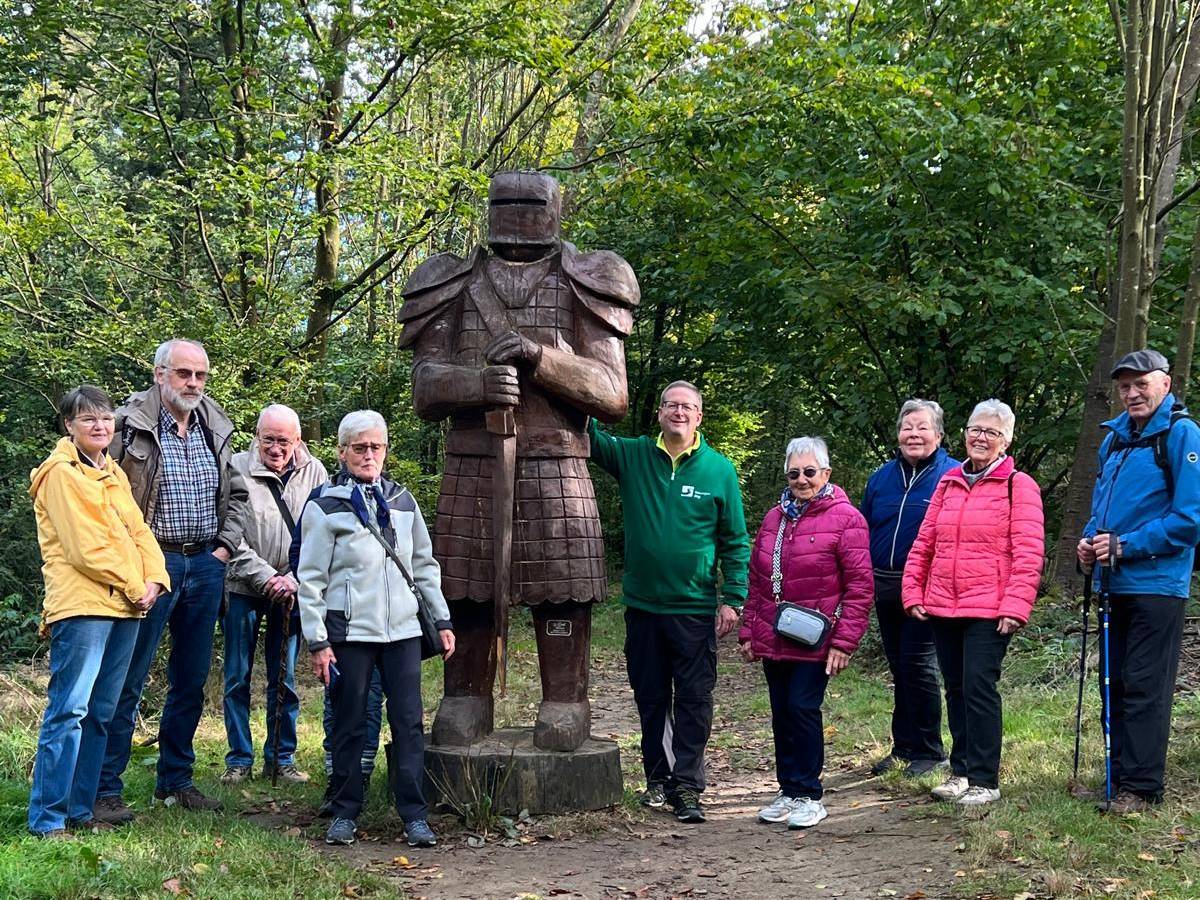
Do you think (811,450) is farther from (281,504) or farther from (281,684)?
(281,684)

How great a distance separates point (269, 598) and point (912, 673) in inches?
126

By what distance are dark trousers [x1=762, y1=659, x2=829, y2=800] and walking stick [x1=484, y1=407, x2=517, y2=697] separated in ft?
3.90

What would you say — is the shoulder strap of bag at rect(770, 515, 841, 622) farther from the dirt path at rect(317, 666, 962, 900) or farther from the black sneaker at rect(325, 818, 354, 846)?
the black sneaker at rect(325, 818, 354, 846)

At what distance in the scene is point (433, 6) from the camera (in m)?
8.69

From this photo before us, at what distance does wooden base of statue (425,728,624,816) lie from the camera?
16.5ft

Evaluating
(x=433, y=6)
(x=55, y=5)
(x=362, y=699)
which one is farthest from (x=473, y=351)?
(x=55, y=5)

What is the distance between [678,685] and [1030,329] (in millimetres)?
5484

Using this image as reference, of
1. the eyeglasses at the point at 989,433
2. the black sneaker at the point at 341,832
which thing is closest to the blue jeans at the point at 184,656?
the black sneaker at the point at 341,832

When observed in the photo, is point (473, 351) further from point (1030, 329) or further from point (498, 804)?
point (1030, 329)

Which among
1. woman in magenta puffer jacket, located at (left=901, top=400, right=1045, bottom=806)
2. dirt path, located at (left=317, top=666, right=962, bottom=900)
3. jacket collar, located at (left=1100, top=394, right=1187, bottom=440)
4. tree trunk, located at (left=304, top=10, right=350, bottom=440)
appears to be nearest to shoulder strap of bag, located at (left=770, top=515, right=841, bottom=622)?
woman in magenta puffer jacket, located at (left=901, top=400, right=1045, bottom=806)

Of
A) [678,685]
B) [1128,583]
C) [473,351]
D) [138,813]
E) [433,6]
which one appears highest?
[433,6]

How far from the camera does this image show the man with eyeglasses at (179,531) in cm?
486

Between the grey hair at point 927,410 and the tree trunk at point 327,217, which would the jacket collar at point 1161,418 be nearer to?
the grey hair at point 927,410

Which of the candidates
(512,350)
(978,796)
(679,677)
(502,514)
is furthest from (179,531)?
(978,796)
